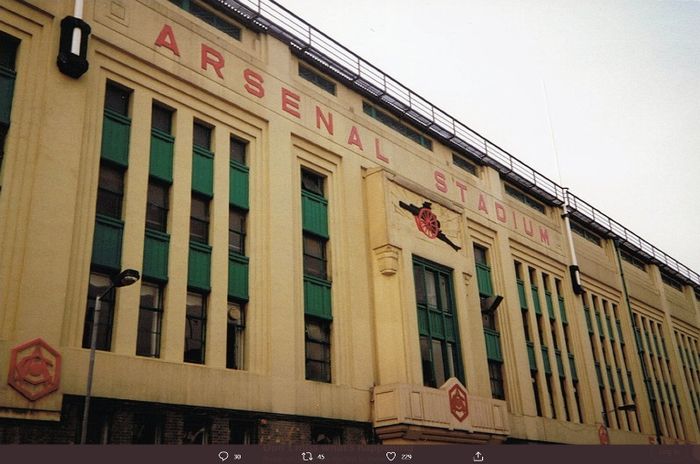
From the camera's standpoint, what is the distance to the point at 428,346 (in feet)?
88.7

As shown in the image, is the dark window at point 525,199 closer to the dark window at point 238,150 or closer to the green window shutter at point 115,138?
the dark window at point 238,150

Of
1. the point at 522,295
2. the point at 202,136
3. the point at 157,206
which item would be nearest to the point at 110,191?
the point at 157,206

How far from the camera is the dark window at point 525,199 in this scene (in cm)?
3929

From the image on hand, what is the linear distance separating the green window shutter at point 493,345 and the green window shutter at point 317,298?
1004 cm

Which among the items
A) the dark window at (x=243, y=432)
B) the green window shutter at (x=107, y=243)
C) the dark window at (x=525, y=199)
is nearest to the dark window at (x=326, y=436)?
the dark window at (x=243, y=432)

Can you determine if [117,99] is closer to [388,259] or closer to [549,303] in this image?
[388,259]

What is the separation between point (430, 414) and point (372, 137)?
12307 mm

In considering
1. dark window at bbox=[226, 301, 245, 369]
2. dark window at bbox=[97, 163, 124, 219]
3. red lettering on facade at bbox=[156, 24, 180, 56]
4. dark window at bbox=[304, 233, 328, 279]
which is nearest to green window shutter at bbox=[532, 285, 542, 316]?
dark window at bbox=[304, 233, 328, 279]

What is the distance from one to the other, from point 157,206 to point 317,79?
10.5m

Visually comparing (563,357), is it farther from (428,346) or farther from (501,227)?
(428,346)

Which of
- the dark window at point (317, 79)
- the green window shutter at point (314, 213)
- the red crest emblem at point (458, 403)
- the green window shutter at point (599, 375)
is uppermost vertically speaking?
the dark window at point (317, 79)

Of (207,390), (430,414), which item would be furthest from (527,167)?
(207,390)

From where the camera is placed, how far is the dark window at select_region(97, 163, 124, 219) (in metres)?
19.8

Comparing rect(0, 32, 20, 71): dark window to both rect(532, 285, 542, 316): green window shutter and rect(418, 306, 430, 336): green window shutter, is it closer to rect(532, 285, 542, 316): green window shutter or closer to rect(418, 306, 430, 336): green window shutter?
rect(418, 306, 430, 336): green window shutter
